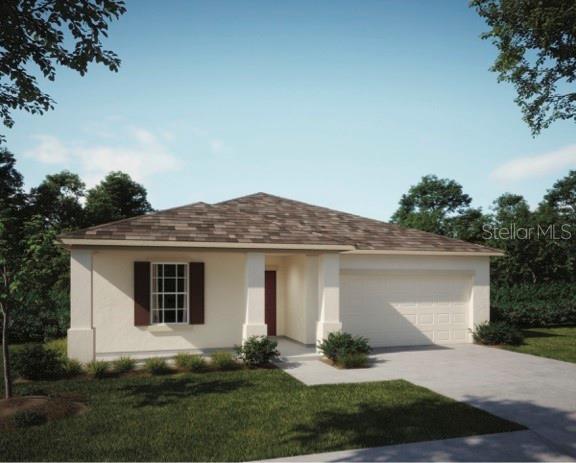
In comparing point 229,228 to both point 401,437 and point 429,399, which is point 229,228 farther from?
point 401,437

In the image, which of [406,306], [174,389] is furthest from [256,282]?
[406,306]

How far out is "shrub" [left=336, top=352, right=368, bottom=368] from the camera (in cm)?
1102

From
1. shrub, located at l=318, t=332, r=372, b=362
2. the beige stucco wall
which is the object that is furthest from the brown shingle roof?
shrub, located at l=318, t=332, r=372, b=362

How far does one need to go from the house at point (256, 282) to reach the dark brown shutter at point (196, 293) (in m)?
0.03

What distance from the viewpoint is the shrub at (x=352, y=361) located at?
1102 centimetres

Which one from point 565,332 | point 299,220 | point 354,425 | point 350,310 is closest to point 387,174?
point 299,220

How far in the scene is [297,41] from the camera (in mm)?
10992

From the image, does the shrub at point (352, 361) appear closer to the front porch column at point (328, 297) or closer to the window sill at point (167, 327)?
the front porch column at point (328, 297)

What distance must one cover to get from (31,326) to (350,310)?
11.1m

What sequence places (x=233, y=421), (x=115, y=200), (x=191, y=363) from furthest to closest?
1. (x=115, y=200)
2. (x=191, y=363)
3. (x=233, y=421)

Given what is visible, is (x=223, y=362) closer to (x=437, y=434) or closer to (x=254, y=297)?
(x=254, y=297)

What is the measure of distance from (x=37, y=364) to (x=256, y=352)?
4.70m

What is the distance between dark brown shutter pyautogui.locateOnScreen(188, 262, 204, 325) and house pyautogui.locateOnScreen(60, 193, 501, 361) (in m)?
0.03

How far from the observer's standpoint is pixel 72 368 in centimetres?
993
